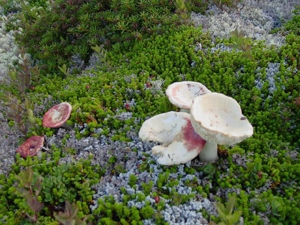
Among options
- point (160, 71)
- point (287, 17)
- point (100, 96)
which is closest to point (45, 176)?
point (100, 96)

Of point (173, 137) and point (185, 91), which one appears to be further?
point (185, 91)

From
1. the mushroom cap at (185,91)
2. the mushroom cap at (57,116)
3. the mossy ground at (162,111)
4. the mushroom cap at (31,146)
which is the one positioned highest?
the mushroom cap at (185,91)

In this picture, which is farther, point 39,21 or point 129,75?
point 39,21

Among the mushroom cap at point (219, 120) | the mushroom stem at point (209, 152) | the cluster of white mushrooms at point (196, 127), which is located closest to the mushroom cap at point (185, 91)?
the cluster of white mushrooms at point (196, 127)

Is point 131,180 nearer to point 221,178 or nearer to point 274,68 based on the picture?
point 221,178

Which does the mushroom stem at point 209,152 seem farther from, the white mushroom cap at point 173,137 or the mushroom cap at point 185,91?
the mushroom cap at point 185,91

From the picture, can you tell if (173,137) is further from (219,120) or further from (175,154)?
(219,120)

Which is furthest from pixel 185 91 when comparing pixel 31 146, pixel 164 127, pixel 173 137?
pixel 31 146
